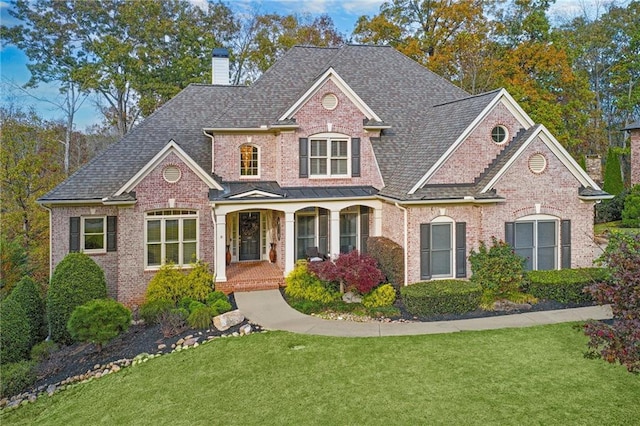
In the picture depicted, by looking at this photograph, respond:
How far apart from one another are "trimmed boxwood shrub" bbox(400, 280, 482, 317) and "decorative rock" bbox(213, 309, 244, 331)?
15.9ft

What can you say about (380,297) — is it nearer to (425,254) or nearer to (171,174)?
(425,254)

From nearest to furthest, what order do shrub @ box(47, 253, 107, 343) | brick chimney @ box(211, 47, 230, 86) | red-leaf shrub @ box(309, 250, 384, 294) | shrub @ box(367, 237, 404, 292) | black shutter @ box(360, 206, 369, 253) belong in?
shrub @ box(47, 253, 107, 343), red-leaf shrub @ box(309, 250, 384, 294), shrub @ box(367, 237, 404, 292), black shutter @ box(360, 206, 369, 253), brick chimney @ box(211, 47, 230, 86)

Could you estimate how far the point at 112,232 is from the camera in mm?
15633

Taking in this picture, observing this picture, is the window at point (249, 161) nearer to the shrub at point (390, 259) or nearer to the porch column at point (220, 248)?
the porch column at point (220, 248)

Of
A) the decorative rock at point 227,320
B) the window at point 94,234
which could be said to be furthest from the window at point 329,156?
the window at point 94,234

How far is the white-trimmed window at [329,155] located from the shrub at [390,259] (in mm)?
3344

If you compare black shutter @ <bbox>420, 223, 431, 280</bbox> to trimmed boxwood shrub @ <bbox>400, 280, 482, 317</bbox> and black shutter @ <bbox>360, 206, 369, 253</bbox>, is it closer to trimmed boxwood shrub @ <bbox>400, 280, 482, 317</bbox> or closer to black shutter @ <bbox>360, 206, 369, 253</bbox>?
trimmed boxwood shrub @ <bbox>400, 280, 482, 317</bbox>

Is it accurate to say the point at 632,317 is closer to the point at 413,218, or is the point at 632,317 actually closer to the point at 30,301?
the point at 413,218

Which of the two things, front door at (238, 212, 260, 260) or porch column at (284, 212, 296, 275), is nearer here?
porch column at (284, 212, 296, 275)

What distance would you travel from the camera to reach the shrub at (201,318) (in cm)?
1241

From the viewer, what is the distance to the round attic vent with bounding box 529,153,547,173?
1477 centimetres

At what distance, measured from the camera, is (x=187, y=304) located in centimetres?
1395

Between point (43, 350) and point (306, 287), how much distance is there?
296 inches

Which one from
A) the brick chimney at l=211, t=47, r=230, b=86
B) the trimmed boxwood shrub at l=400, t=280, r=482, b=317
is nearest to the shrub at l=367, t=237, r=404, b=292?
the trimmed boxwood shrub at l=400, t=280, r=482, b=317
